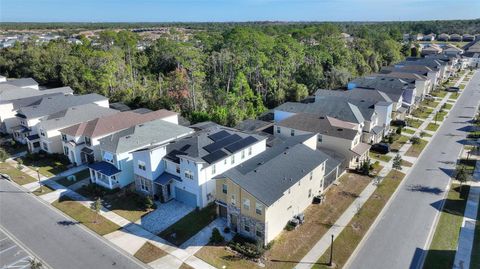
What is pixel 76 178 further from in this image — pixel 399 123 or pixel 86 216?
pixel 399 123

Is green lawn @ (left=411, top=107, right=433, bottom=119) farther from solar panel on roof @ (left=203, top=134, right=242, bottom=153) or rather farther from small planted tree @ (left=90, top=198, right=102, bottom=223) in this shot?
small planted tree @ (left=90, top=198, right=102, bottom=223)

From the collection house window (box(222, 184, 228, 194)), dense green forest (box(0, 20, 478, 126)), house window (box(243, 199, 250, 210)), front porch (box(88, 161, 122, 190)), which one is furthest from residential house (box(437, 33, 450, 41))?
front porch (box(88, 161, 122, 190))

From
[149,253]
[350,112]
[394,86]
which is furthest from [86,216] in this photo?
[394,86]

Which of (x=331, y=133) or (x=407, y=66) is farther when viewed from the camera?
(x=407, y=66)

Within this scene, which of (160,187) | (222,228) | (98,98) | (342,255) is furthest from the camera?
(98,98)

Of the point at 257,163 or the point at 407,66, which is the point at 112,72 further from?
the point at 407,66

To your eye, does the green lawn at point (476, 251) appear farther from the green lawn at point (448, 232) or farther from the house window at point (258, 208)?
the house window at point (258, 208)

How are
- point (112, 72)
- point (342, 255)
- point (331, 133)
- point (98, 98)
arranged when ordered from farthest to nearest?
point (112, 72)
point (98, 98)
point (331, 133)
point (342, 255)

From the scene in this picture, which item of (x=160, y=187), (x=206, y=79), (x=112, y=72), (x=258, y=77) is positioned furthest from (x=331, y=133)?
(x=112, y=72)
